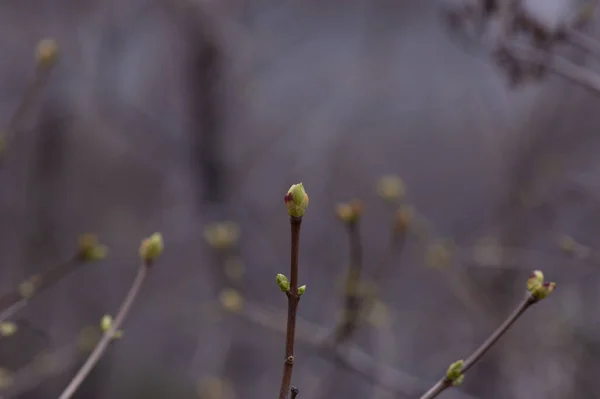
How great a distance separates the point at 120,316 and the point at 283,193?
127 inches

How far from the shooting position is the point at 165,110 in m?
4.04

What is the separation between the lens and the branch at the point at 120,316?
0.90 meters

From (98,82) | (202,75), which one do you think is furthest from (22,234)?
(202,75)

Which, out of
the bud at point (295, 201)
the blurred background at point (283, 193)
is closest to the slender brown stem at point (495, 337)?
the bud at point (295, 201)

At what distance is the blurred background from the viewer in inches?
98.9

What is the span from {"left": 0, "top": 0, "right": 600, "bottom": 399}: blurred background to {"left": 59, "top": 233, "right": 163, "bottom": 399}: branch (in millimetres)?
585

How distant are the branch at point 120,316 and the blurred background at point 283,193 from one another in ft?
1.92

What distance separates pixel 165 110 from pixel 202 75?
0.73m

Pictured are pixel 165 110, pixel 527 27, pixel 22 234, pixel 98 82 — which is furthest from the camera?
pixel 165 110

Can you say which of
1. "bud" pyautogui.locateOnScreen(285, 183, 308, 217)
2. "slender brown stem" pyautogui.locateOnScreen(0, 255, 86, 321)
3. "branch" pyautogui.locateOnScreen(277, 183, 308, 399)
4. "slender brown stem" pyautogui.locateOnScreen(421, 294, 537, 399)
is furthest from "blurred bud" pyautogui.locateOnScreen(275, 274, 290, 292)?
"slender brown stem" pyautogui.locateOnScreen(0, 255, 86, 321)

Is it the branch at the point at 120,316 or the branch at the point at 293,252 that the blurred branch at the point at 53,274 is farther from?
the branch at the point at 293,252

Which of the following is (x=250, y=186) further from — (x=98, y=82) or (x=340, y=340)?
(x=340, y=340)

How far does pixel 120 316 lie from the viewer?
919 mm

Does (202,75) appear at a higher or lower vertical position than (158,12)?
lower
